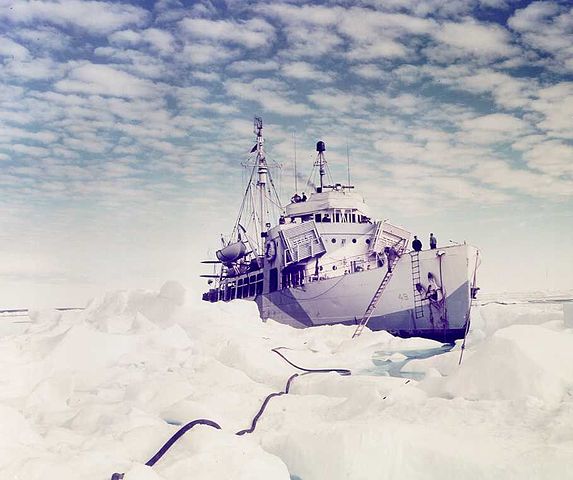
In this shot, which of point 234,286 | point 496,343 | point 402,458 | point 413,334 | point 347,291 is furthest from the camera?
point 234,286

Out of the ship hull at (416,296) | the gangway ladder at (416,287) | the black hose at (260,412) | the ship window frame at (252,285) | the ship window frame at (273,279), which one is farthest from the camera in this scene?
the ship window frame at (252,285)

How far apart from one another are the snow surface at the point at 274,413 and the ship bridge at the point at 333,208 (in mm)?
20744

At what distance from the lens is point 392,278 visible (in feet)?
72.9

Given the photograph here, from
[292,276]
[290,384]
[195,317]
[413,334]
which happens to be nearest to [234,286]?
[292,276]

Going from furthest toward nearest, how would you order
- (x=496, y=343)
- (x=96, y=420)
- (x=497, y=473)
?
1. (x=496, y=343)
2. (x=96, y=420)
3. (x=497, y=473)

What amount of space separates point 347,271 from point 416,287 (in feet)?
20.3

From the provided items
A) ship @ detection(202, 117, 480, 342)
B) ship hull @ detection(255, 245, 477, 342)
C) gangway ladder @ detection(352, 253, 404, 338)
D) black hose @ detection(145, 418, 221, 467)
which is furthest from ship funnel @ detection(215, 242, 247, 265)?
black hose @ detection(145, 418, 221, 467)

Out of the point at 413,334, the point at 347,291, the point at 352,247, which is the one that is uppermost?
the point at 352,247

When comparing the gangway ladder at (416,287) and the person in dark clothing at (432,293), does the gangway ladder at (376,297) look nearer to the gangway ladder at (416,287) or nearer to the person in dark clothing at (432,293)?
the gangway ladder at (416,287)

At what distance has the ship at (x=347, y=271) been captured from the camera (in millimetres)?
21656

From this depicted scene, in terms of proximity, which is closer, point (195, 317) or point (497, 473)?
point (497, 473)

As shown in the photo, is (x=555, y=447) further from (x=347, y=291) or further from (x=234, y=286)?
(x=234, y=286)

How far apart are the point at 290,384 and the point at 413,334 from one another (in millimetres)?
15364

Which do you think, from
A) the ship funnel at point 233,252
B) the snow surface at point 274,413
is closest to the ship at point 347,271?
the ship funnel at point 233,252
